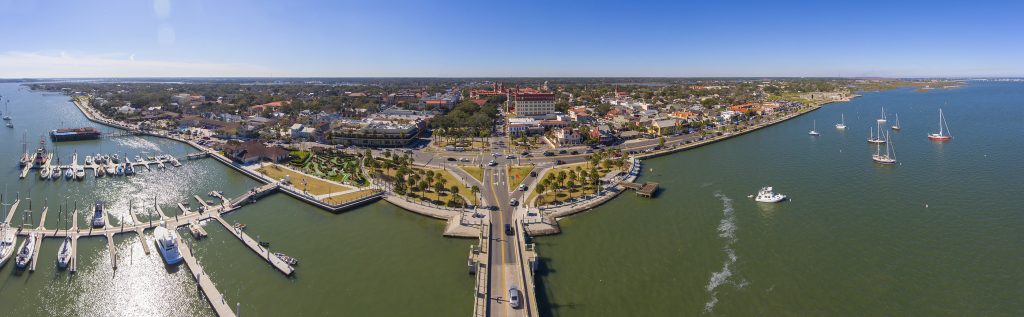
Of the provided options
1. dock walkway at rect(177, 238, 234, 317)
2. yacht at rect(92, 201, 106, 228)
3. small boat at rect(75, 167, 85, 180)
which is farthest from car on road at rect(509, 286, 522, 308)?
small boat at rect(75, 167, 85, 180)

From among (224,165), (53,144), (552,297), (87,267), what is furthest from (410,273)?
(53,144)

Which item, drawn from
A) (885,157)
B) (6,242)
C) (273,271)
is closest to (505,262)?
(273,271)

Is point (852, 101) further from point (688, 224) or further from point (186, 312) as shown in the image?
point (186, 312)

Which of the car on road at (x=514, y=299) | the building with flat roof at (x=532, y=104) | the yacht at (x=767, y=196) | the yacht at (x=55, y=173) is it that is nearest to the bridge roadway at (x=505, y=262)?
the car on road at (x=514, y=299)

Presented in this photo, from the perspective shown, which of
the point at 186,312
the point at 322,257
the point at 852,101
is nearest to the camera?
the point at 186,312

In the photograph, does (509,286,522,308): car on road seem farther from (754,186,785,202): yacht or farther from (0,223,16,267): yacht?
(0,223,16,267): yacht

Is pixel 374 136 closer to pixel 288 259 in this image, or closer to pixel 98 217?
pixel 98 217
